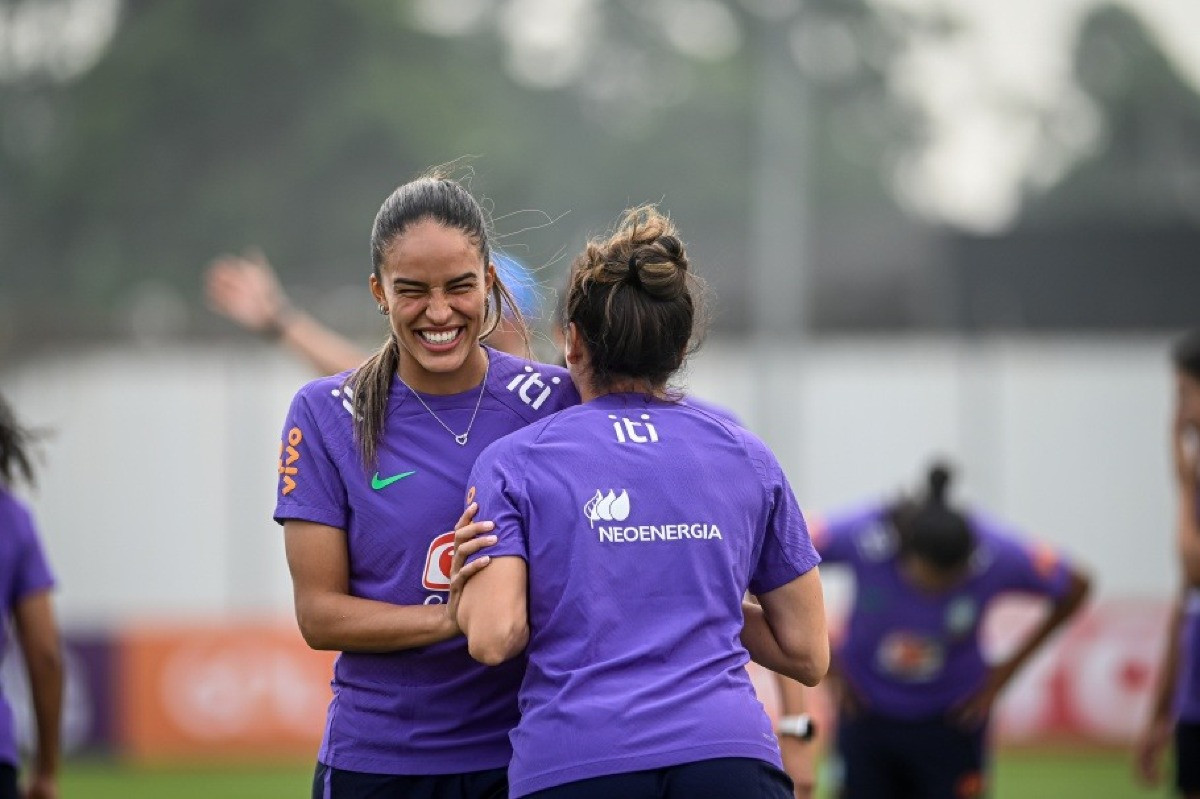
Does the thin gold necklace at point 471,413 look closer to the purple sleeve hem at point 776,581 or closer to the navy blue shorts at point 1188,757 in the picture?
the purple sleeve hem at point 776,581

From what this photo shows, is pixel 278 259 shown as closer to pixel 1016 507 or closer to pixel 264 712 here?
pixel 1016 507

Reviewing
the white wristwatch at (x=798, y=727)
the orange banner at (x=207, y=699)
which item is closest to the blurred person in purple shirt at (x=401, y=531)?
the white wristwatch at (x=798, y=727)

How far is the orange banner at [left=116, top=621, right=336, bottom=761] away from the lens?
48.9 ft

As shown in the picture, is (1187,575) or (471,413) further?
(1187,575)

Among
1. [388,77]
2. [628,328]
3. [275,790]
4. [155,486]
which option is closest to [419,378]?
[628,328]

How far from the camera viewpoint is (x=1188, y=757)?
22.4 ft

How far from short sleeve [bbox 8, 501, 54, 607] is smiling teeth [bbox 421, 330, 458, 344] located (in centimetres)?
202

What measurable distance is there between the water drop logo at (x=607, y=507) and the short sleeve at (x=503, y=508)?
145 millimetres

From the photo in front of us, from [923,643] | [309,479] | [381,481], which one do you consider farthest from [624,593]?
[923,643]

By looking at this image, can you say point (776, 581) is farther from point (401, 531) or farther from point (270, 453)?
point (270, 453)

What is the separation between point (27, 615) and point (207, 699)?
9.74 metres

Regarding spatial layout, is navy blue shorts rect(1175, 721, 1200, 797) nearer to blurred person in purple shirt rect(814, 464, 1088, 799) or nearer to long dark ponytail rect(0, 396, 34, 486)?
blurred person in purple shirt rect(814, 464, 1088, 799)

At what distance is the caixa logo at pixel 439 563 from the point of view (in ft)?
13.2

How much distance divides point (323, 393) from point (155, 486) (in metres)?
16.9
